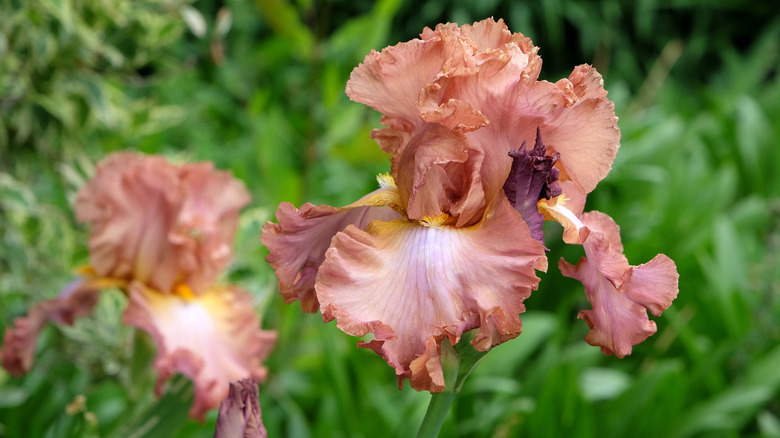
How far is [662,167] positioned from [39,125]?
6.54 ft

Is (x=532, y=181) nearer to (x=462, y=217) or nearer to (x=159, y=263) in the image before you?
(x=462, y=217)

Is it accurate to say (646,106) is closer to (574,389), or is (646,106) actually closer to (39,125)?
(574,389)

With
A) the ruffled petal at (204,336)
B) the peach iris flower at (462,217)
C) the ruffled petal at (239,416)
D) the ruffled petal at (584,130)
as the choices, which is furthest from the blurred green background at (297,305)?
the ruffled petal at (584,130)

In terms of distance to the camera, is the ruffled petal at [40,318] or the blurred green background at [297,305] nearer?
the ruffled petal at [40,318]

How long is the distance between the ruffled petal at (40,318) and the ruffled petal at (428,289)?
0.59 metres

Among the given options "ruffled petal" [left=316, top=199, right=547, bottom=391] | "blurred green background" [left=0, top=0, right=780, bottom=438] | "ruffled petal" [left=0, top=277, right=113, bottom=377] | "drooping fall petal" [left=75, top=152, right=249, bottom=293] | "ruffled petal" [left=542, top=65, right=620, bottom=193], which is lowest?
"blurred green background" [left=0, top=0, right=780, bottom=438]

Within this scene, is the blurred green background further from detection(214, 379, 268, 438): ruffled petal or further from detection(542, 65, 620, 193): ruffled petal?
detection(542, 65, 620, 193): ruffled petal

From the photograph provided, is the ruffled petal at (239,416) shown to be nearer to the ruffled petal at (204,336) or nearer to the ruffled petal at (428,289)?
the ruffled petal at (428,289)

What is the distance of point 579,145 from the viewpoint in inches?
23.4

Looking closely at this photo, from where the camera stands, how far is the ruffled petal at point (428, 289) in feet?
1.68

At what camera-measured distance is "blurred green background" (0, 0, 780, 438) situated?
1308 millimetres

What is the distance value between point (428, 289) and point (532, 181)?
0.39 feet

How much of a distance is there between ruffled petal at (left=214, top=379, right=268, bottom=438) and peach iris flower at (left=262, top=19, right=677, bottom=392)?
89 millimetres

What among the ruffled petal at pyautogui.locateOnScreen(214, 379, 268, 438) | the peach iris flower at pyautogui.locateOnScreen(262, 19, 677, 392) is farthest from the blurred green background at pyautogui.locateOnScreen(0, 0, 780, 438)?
the peach iris flower at pyautogui.locateOnScreen(262, 19, 677, 392)
